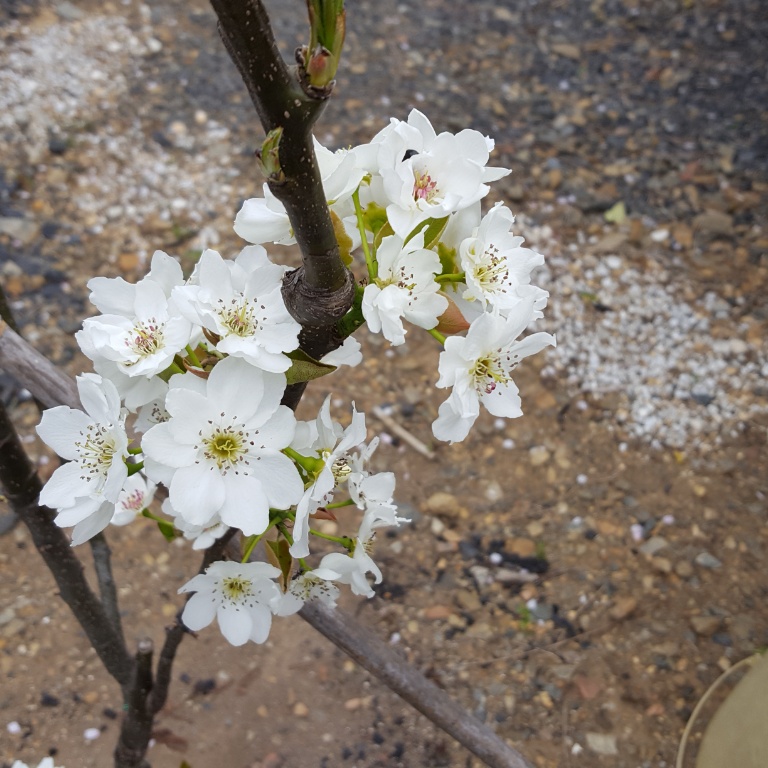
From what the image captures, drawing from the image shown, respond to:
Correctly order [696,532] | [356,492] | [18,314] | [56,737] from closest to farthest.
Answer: [356,492]
[56,737]
[696,532]
[18,314]

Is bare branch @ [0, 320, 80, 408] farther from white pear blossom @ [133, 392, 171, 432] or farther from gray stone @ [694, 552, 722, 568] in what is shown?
gray stone @ [694, 552, 722, 568]

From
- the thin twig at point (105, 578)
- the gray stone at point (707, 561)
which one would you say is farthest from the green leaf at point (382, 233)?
the gray stone at point (707, 561)

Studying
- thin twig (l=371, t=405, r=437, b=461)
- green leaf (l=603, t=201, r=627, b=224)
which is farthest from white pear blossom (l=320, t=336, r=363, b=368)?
green leaf (l=603, t=201, r=627, b=224)

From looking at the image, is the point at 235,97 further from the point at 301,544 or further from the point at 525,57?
the point at 301,544

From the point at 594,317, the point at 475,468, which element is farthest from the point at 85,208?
the point at 594,317

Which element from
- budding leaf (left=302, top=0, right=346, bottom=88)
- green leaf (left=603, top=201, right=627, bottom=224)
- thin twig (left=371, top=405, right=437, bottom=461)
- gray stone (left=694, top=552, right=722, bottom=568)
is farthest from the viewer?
green leaf (left=603, top=201, right=627, bottom=224)

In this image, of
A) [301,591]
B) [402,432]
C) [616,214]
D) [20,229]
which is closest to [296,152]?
[301,591]
